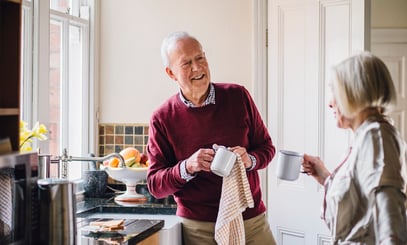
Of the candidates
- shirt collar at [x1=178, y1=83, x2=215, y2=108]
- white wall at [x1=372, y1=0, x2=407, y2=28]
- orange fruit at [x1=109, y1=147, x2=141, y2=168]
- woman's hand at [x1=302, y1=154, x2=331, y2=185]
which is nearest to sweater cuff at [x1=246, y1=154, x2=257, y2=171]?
shirt collar at [x1=178, y1=83, x2=215, y2=108]

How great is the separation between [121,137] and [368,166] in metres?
2.19

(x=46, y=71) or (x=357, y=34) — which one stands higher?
(x=357, y=34)

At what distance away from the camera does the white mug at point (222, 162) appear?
235 cm

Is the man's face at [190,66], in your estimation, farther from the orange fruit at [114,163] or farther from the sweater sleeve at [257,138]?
the orange fruit at [114,163]

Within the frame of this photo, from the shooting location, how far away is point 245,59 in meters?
3.49

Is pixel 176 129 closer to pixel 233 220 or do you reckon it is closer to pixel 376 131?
pixel 233 220

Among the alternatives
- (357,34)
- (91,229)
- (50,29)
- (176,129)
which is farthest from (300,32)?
(91,229)

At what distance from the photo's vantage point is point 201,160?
2375 mm

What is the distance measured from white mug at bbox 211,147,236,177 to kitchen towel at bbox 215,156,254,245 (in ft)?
0.27

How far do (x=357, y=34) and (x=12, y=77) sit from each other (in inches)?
73.2

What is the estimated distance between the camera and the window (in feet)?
9.79

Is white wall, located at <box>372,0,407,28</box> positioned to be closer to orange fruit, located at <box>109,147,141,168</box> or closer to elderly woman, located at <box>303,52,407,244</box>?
orange fruit, located at <box>109,147,141,168</box>

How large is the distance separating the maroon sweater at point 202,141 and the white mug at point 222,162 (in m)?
0.20

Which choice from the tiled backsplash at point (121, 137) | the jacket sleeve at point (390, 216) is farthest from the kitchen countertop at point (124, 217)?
the jacket sleeve at point (390, 216)
